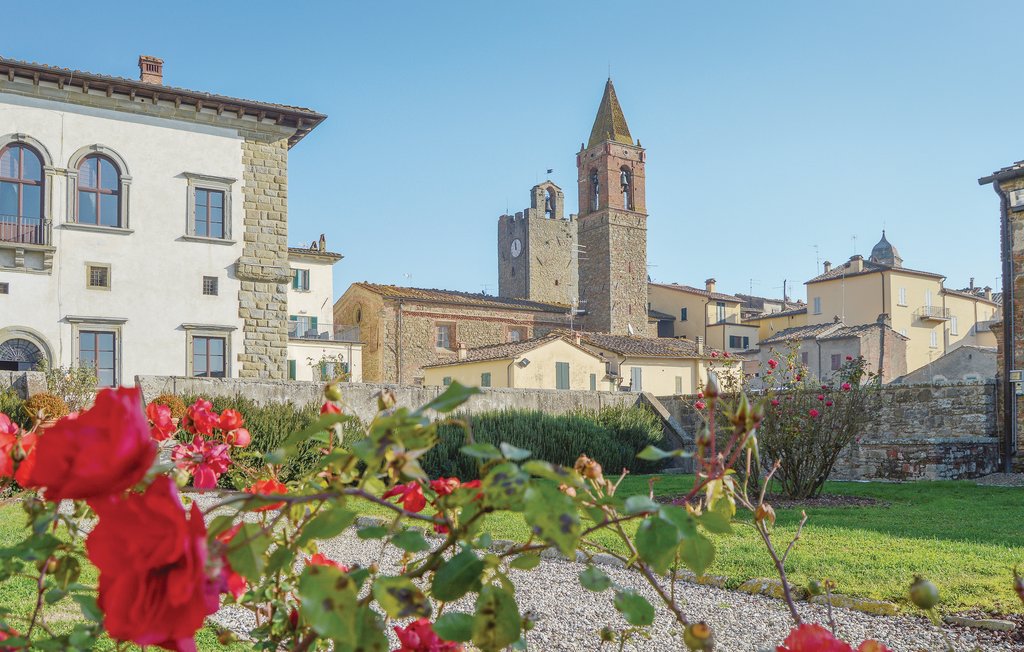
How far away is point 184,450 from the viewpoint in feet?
6.97

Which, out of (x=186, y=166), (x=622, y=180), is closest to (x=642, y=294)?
(x=622, y=180)

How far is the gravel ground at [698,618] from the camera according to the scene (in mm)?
4012

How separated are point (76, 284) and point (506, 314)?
24.5 meters

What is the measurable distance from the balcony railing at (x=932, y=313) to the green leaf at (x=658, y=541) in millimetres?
50802

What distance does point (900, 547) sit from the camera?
630 centimetres

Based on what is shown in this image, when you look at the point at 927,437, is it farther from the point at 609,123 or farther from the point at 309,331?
the point at 609,123

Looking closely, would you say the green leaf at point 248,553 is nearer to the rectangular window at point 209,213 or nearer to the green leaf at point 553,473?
the green leaf at point 553,473

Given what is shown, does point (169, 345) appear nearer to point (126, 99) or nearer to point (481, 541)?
point (126, 99)

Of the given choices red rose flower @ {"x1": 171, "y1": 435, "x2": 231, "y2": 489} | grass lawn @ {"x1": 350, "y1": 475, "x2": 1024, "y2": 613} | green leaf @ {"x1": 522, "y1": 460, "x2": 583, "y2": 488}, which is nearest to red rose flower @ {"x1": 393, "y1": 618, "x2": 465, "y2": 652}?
green leaf @ {"x1": 522, "y1": 460, "x2": 583, "y2": 488}

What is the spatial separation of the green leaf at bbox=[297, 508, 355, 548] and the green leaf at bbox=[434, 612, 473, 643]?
8.9 inches

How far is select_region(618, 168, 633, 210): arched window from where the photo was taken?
4580cm

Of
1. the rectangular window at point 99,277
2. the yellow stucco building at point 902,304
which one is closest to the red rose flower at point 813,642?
the rectangular window at point 99,277

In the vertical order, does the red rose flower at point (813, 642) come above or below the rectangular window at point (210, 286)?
below

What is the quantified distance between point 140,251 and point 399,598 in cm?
1929
